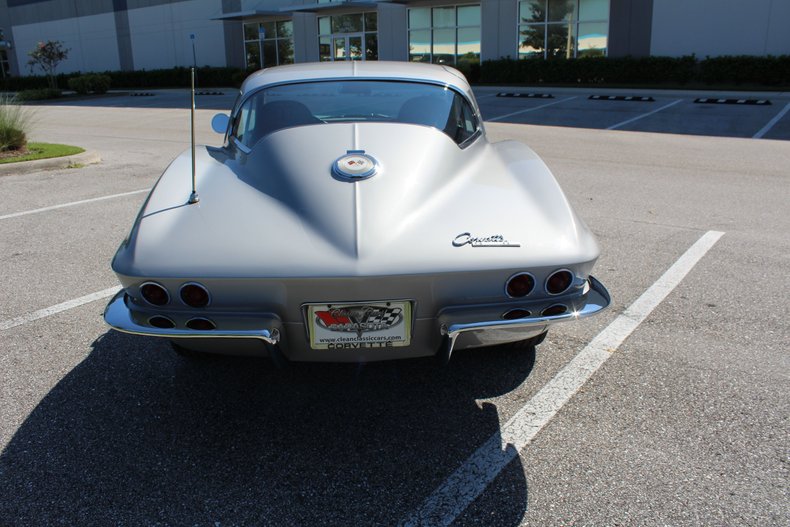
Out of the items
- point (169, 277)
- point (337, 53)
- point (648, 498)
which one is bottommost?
point (648, 498)

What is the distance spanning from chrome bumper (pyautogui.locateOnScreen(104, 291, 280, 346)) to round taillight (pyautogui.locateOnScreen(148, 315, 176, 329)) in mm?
15

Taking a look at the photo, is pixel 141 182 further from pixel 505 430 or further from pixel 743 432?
pixel 743 432

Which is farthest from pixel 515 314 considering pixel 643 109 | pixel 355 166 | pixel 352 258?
pixel 643 109

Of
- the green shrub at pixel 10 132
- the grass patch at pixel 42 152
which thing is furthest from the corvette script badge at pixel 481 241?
the green shrub at pixel 10 132

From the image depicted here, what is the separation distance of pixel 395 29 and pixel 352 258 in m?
30.0

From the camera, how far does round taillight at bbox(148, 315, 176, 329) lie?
2744mm

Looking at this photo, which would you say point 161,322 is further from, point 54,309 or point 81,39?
point 81,39

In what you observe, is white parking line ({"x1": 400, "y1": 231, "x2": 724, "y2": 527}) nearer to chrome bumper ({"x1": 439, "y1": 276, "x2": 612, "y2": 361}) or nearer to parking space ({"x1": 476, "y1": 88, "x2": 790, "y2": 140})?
chrome bumper ({"x1": 439, "y1": 276, "x2": 612, "y2": 361})

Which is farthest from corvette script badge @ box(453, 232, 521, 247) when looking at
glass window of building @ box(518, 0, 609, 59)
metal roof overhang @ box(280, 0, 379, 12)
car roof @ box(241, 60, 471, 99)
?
metal roof overhang @ box(280, 0, 379, 12)

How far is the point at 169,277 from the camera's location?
2.65m

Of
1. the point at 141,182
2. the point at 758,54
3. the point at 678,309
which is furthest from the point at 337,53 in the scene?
the point at 678,309

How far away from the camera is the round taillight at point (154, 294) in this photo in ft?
8.92

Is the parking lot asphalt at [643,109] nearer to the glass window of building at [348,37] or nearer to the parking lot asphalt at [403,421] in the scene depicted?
the glass window of building at [348,37]

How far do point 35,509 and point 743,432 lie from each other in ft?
9.58
